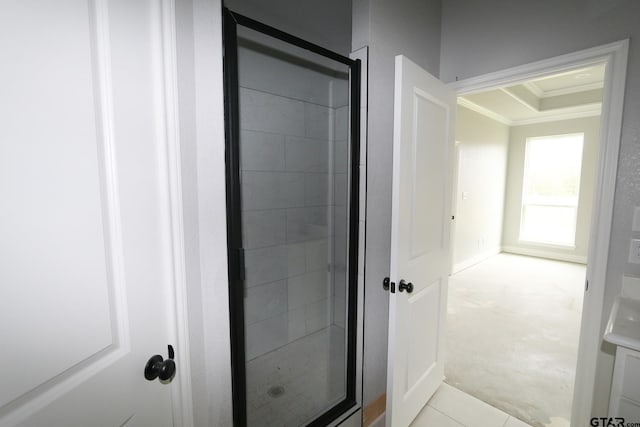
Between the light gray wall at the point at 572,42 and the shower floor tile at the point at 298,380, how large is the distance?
4.53 feet

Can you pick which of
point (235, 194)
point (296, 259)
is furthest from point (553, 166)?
point (235, 194)

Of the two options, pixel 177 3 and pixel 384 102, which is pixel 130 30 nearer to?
pixel 177 3

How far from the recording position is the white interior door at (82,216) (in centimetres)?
53

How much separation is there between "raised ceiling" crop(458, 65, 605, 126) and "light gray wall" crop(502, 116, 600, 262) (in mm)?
189

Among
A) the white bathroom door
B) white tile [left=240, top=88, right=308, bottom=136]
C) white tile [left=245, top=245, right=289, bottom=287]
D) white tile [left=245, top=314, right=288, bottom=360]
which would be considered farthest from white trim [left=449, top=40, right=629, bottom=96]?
white tile [left=245, top=314, right=288, bottom=360]

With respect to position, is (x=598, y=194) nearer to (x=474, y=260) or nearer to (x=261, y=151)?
(x=261, y=151)

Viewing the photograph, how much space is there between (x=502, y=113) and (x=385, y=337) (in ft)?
16.2

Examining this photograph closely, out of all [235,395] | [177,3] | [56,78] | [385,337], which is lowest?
[385,337]

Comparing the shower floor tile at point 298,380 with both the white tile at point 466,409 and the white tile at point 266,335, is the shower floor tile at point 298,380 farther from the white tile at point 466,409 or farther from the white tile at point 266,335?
the white tile at point 466,409

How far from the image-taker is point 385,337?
66.2 inches

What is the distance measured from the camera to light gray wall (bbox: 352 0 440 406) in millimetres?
1392

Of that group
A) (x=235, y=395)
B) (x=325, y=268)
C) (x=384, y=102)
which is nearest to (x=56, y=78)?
(x=235, y=395)

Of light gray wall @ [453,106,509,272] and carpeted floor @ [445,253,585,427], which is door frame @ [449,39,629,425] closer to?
carpeted floor @ [445,253,585,427]

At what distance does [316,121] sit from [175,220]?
1.58 meters
